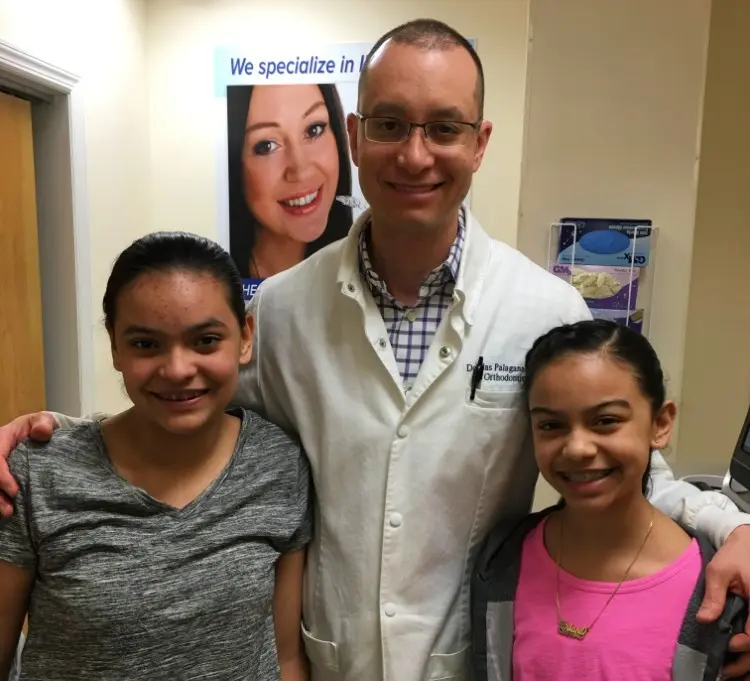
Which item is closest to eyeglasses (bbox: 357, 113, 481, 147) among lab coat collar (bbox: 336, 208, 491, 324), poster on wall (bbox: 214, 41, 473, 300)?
lab coat collar (bbox: 336, 208, 491, 324)

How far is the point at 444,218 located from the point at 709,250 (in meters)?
1.88

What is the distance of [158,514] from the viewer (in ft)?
3.33

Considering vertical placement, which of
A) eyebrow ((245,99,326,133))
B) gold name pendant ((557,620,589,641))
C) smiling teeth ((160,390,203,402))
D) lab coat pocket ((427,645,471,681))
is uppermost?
eyebrow ((245,99,326,133))

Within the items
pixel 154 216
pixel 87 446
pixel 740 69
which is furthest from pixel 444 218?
pixel 154 216

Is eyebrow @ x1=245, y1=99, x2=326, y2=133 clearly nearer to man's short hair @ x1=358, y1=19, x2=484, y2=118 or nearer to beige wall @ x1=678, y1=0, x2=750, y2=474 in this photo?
beige wall @ x1=678, y1=0, x2=750, y2=474

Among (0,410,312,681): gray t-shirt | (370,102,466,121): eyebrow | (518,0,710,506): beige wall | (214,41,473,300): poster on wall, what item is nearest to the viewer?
(0,410,312,681): gray t-shirt

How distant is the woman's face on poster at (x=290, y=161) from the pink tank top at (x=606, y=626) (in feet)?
7.04

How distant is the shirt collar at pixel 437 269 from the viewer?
1.21m

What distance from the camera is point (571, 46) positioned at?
6.44ft

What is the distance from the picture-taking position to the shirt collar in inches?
47.5

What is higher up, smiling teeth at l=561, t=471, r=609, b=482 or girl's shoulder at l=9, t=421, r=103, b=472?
girl's shoulder at l=9, t=421, r=103, b=472

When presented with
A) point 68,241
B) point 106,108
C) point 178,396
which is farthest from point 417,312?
point 106,108

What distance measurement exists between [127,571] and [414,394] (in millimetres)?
495

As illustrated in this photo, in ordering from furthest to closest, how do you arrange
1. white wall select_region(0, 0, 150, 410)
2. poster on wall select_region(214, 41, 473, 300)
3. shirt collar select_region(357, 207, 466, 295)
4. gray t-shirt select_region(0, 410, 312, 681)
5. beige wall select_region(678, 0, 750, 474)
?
1. poster on wall select_region(214, 41, 473, 300)
2. beige wall select_region(678, 0, 750, 474)
3. white wall select_region(0, 0, 150, 410)
4. shirt collar select_region(357, 207, 466, 295)
5. gray t-shirt select_region(0, 410, 312, 681)
